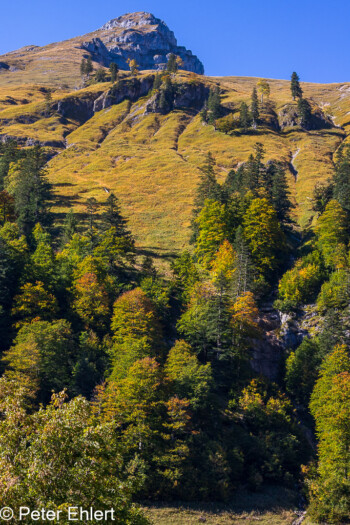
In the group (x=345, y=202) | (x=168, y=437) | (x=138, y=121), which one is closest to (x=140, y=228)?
(x=345, y=202)

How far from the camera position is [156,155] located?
145m

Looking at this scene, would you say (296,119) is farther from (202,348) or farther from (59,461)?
(59,461)

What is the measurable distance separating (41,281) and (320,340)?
4361 centimetres

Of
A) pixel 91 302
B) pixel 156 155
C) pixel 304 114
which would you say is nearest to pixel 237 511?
pixel 91 302

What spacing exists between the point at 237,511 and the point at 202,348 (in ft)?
70.4

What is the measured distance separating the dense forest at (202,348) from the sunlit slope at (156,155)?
65.7 feet

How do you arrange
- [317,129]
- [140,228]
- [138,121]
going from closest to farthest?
1. [140,228]
2. [317,129]
3. [138,121]

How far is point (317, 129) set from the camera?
171 m

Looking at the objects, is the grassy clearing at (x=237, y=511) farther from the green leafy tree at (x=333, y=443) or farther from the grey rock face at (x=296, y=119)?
the grey rock face at (x=296, y=119)

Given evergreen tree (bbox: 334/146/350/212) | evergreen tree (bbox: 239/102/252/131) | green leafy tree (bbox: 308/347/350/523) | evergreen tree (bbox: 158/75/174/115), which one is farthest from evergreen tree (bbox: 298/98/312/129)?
green leafy tree (bbox: 308/347/350/523)

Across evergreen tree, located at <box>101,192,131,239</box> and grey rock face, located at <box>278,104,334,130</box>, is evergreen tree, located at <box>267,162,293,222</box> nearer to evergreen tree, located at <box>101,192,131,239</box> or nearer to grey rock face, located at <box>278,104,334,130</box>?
evergreen tree, located at <box>101,192,131,239</box>

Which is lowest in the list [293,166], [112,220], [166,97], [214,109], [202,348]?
[202,348]

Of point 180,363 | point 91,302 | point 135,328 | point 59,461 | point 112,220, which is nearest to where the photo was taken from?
point 59,461

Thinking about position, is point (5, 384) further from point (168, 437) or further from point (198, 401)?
point (198, 401)
